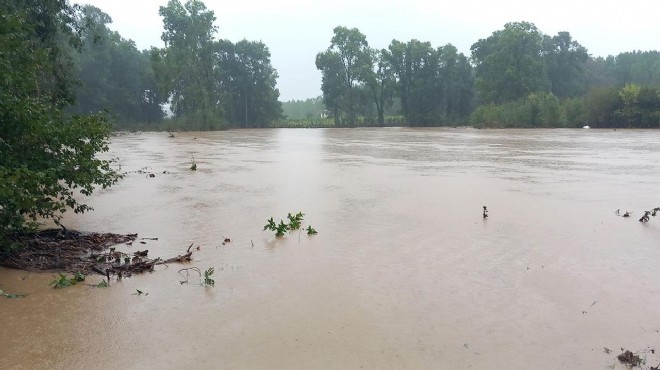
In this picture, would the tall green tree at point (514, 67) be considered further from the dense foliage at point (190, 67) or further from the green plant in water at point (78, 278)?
the green plant in water at point (78, 278)

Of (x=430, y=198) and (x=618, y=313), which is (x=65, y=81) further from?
(x=618, y=313)

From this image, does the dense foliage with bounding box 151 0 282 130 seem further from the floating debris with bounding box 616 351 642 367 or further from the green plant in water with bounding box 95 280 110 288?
the floating debris with bounding box 616 351 642 367

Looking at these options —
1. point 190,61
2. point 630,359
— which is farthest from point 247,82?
point 630,359

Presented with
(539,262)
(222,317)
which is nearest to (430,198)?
(539,262)

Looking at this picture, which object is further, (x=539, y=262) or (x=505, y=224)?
(x=505, y=224)

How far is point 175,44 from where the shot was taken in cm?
5206

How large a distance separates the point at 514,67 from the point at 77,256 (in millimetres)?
58390

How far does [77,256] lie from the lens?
5.39 metres

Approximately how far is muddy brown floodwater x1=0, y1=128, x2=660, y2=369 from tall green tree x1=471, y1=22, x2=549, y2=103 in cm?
5229

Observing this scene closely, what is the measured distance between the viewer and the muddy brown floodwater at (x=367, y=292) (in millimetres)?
3365

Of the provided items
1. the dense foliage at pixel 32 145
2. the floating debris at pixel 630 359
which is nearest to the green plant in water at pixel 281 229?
the dense foliage at pixel 32 145

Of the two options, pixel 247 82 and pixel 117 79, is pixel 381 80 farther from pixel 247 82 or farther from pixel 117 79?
pixel 117 79

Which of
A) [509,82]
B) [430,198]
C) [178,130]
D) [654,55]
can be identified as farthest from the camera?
[654,55]

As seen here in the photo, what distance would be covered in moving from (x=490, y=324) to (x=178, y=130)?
50.4 m
